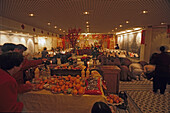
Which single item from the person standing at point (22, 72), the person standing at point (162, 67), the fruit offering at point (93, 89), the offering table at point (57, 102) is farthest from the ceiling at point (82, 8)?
the offering table at point (57, 102)

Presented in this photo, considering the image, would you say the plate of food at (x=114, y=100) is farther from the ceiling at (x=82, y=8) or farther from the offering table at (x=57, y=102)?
the ceiling at (x=82, y=8)

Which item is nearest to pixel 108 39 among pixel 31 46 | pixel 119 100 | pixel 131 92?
pixel 31 46

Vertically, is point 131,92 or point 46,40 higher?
point 46,40

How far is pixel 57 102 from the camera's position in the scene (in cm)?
170

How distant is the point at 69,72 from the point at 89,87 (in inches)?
47.1

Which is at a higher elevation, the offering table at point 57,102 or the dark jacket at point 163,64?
the dark jacket at point 163,64

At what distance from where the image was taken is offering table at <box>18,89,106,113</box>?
1652 mm

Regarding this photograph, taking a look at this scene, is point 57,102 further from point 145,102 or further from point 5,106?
point 145,102

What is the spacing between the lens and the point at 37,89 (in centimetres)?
178

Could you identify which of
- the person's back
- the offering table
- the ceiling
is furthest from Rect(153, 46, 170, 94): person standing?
the offering table

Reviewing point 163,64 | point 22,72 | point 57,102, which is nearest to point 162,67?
point 163,64

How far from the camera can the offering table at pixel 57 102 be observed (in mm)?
1652

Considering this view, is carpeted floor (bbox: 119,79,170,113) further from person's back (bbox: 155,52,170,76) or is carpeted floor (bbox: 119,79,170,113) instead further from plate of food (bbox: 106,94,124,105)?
person's back (bbox: 155,52,170,76)

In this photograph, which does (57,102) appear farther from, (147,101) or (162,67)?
(162,67)
